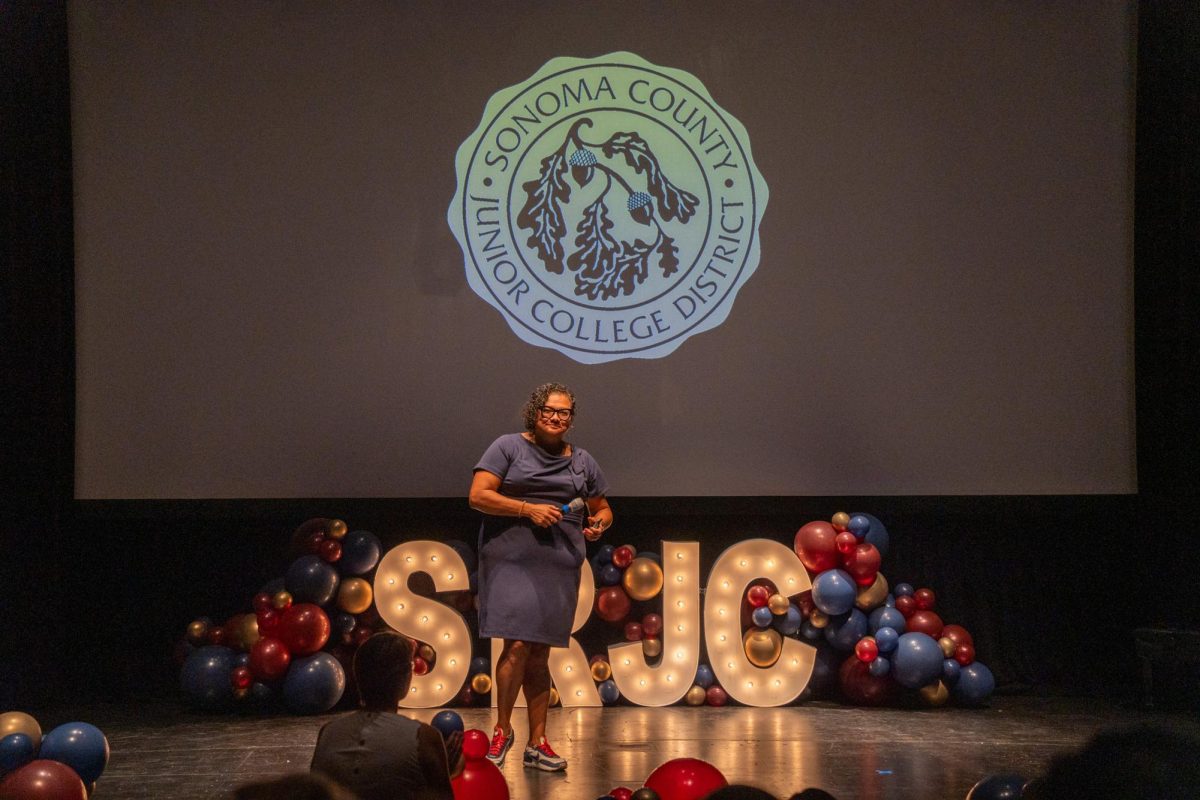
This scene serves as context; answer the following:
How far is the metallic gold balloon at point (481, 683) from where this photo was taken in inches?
180

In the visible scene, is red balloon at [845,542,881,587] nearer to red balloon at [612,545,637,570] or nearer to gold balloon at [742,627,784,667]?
gold balloon at [742,627,784,667]

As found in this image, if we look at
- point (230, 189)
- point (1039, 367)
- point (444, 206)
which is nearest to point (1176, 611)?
point (1039, 367)

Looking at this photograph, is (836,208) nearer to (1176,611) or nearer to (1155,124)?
(1155,124)

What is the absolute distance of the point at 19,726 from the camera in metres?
2.90

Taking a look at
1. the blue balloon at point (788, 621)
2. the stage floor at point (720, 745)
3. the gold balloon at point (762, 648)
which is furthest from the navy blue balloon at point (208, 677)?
the blue balloon at point (788, 621)

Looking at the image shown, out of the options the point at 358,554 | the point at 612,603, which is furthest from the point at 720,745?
the point at 358,554

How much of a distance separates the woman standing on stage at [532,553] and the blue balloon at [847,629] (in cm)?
147

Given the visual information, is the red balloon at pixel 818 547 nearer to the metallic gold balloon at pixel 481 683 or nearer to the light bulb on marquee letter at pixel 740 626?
the light bulb on marquee letter at pixel 740 626

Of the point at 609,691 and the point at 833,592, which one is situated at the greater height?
the point at 833,592

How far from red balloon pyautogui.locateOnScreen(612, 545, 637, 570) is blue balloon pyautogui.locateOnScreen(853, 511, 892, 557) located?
1009 millimetres

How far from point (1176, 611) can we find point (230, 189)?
4.78 m

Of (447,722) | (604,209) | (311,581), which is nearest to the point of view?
(447,722)

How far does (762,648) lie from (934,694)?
2.52ft

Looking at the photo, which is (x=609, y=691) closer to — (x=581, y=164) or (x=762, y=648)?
(x=762, y=648)
